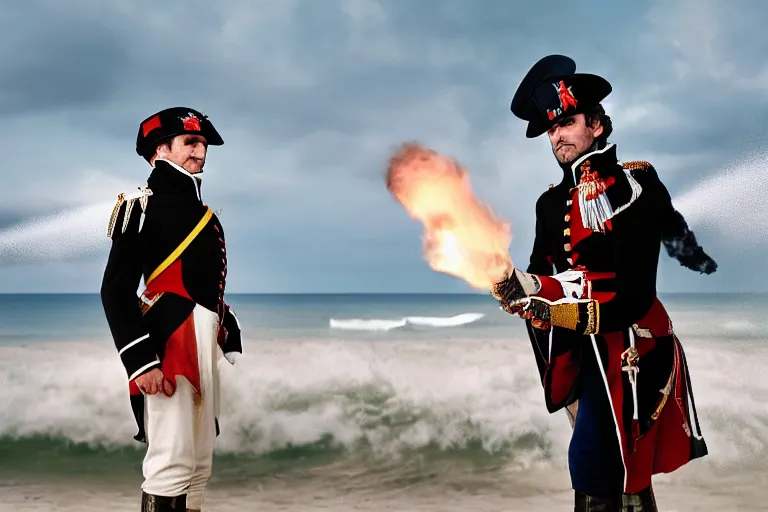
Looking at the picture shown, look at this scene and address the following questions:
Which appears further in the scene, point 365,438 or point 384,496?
point 365,438

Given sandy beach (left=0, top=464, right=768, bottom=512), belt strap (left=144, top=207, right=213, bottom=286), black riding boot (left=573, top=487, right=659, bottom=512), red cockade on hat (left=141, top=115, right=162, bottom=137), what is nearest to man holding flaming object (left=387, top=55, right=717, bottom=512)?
black riding boot (left=573, top=487, right=659, bottom=512)

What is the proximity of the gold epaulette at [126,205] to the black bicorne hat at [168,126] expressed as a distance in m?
0.26

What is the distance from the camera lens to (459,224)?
122 inches

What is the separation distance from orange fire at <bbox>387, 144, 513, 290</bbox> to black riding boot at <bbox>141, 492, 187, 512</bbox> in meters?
1.49

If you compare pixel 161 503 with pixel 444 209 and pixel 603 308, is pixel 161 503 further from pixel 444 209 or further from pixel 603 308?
pixel 603 308

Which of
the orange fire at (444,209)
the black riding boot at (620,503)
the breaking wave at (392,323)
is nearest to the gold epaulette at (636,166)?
the orange fire at (444,209)

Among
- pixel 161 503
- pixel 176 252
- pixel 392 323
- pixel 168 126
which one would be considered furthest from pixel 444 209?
pixel 392 323

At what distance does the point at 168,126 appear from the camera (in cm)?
371

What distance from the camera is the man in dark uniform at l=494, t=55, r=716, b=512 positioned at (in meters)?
3.00

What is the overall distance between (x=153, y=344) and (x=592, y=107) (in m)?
2.12

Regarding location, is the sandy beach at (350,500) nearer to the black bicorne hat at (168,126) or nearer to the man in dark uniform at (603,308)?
the man in dark uniform at (603,308)

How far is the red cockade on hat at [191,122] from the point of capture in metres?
3.71

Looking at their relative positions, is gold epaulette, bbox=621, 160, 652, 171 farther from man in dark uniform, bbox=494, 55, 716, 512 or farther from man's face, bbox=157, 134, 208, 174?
man's face, bbox=157, 134, 208, 174

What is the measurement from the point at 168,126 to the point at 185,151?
0.45 feet
